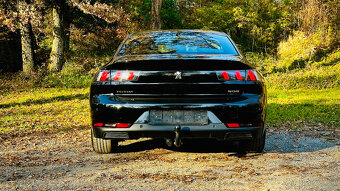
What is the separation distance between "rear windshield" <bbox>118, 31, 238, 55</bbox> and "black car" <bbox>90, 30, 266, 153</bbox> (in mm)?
416

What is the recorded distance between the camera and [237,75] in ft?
14.9

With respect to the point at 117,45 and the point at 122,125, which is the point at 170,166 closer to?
the point at 122,125

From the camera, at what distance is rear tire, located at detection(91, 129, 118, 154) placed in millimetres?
5246

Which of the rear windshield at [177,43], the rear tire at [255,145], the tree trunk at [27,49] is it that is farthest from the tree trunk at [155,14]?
the rear tire at [255,145]

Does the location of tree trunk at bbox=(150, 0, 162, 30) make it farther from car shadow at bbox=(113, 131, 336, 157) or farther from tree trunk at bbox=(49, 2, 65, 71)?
car shadow at bbox=(113, 131, 336, 157)

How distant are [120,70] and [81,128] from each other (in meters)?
3.71

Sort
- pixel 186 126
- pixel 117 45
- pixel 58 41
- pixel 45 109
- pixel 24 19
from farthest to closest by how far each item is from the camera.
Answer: pixel 117 45 → pixel 58 41 → pixel 24 19 → pixel 45 109 → pixel 186 126

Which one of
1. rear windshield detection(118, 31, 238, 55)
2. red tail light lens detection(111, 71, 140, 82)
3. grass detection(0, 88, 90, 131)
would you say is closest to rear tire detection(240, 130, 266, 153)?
rear windshield detection(118, 31, 238, 55)

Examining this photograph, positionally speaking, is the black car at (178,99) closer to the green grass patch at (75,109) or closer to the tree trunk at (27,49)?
the green grass patch at (75,109)

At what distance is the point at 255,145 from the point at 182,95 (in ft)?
4.52

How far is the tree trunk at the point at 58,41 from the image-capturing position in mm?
18609

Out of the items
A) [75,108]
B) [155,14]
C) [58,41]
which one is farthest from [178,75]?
[58,41]

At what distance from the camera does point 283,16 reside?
25.9 m

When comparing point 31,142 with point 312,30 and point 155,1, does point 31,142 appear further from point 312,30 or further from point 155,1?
point 312,30
